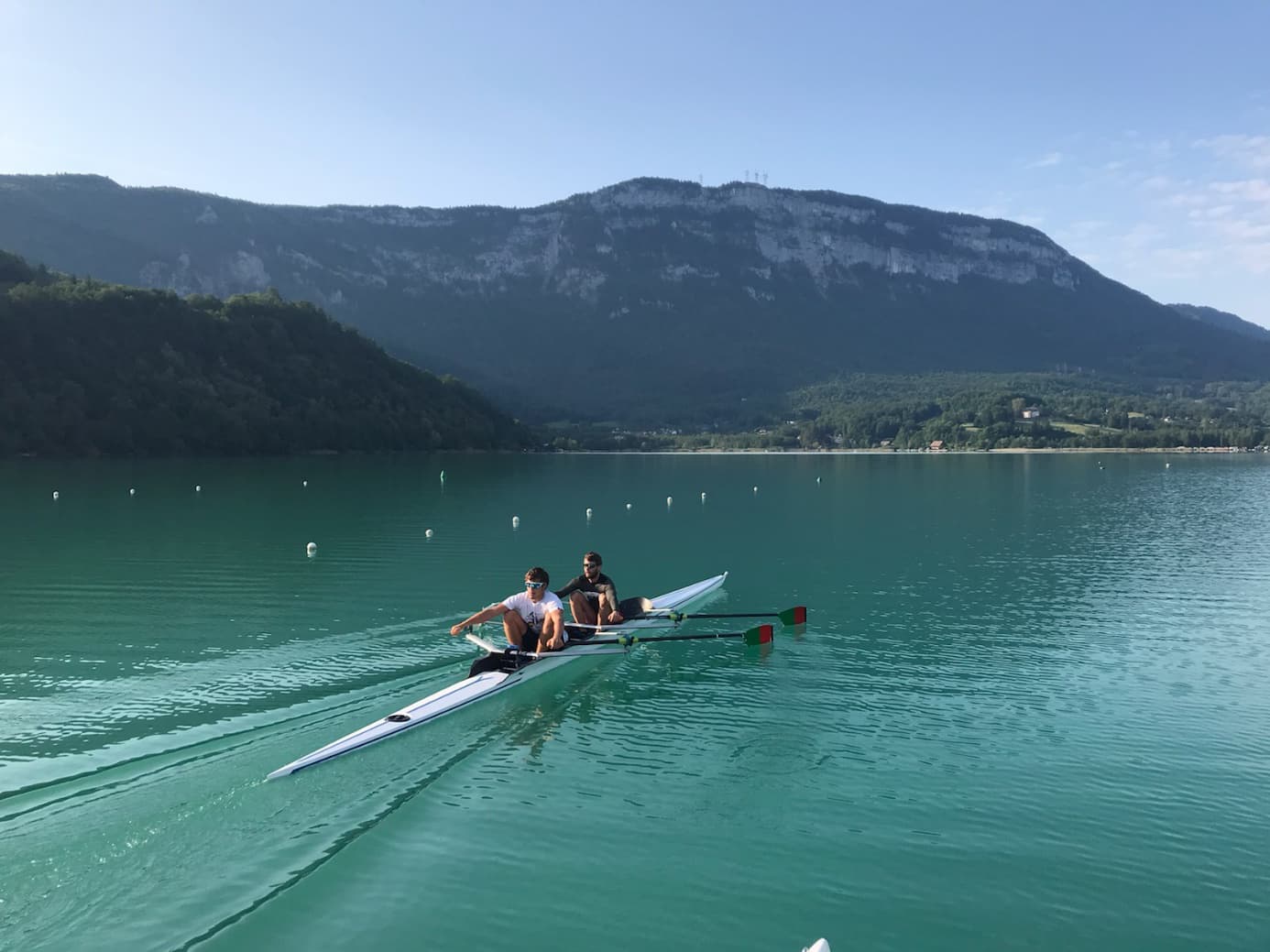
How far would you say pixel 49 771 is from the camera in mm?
9961

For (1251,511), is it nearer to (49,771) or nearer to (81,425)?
(49,771)

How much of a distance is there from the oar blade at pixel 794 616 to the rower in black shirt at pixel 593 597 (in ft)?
13.3

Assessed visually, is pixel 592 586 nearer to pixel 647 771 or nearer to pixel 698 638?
pixel 698 638

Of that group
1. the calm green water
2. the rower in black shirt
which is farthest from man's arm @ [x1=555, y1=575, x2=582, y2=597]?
the calm green water

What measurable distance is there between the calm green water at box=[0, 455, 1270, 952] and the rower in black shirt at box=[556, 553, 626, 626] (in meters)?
1.15

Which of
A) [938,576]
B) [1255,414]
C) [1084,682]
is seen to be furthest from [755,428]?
[1084,682]

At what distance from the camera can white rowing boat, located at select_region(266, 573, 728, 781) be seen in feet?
34.3

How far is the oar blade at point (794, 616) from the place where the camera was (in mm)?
19016

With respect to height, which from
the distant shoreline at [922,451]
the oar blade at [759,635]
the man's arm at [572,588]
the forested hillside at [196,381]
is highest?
the forested hillside at [196,381]

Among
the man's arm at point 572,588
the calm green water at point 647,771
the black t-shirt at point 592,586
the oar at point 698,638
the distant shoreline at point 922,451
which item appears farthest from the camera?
the distant shoreline at point 922,451

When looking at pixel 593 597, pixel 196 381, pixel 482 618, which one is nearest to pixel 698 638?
pixel 593 597

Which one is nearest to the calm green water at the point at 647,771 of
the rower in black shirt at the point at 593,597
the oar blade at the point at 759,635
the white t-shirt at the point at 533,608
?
the oar blade at the point at 759,635

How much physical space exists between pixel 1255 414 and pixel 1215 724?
208 meters

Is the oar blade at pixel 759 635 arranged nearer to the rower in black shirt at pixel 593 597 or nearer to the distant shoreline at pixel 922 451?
the rower in black shirt at pixel 593 597
